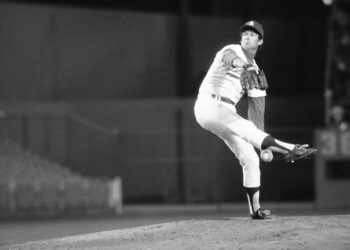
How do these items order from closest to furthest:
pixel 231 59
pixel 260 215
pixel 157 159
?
pixel 231 59 → pixel 260 215 → pixel 157 159

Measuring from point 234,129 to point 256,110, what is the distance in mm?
409

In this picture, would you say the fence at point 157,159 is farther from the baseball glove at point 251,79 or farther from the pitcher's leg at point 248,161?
the baseball glove at point 251,79

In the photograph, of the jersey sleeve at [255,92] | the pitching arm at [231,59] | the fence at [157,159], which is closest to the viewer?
the pitching arm at [231,59]

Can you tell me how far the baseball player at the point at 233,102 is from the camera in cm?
915

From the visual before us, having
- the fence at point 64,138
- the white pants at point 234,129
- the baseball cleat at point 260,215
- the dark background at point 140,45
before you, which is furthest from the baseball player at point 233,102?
the dark background at point 140,45

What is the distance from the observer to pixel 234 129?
30.5ft

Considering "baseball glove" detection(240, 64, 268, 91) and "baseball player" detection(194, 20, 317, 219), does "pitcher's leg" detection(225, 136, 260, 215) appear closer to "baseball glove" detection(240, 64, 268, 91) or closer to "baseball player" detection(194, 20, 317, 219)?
"baseball player" detection(194, 20, 317, 219)

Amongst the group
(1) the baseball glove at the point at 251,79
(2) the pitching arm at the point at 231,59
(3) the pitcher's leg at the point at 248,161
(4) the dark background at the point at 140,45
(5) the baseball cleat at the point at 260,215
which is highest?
(4) the dark background at the point at 140,45

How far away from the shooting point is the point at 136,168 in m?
19.4

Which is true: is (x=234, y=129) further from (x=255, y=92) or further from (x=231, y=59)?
(x=231, y=59)

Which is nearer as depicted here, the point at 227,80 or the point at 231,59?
the point at 231,59

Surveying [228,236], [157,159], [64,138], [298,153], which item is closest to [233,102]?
[298,153]

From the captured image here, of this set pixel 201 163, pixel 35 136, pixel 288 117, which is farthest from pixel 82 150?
pixel 288 117

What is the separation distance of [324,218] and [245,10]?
37.2ft
